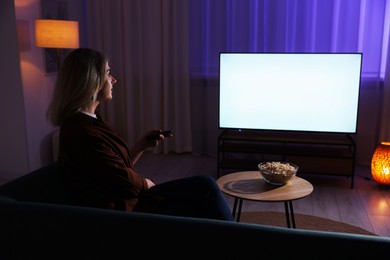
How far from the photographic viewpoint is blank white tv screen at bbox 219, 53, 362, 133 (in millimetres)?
3846

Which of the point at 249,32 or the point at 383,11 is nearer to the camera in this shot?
the point at 383,11

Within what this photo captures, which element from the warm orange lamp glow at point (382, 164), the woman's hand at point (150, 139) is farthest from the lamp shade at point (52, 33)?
the warm orange lamp glow at point (382, 164)

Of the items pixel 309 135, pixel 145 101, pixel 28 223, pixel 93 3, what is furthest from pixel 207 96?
pixel 28 223

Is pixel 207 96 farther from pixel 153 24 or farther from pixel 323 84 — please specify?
pixel 323 84

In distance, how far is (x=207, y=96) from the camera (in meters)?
4.76

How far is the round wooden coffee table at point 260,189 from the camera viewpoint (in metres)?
2.40

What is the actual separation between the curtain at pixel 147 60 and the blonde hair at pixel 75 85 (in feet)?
9.10

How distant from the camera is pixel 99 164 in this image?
1.82 m

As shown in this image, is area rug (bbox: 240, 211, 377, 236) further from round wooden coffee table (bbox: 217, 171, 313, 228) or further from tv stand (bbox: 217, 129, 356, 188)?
tv stand (bbox: 217, 129, 356, 188)

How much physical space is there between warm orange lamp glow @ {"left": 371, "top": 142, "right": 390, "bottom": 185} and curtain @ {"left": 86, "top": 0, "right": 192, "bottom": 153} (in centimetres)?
201

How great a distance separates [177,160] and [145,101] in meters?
0.80

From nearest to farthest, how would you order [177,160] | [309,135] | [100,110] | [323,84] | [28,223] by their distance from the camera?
[28,223] < [323,84] < [309,135] < [177,160] < [100,110]

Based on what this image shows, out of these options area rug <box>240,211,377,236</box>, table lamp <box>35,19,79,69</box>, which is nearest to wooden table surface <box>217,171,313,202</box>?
area rug <box>240,211,377,236</box>

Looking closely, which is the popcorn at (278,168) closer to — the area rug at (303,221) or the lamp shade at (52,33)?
the area rug at (303,221)
